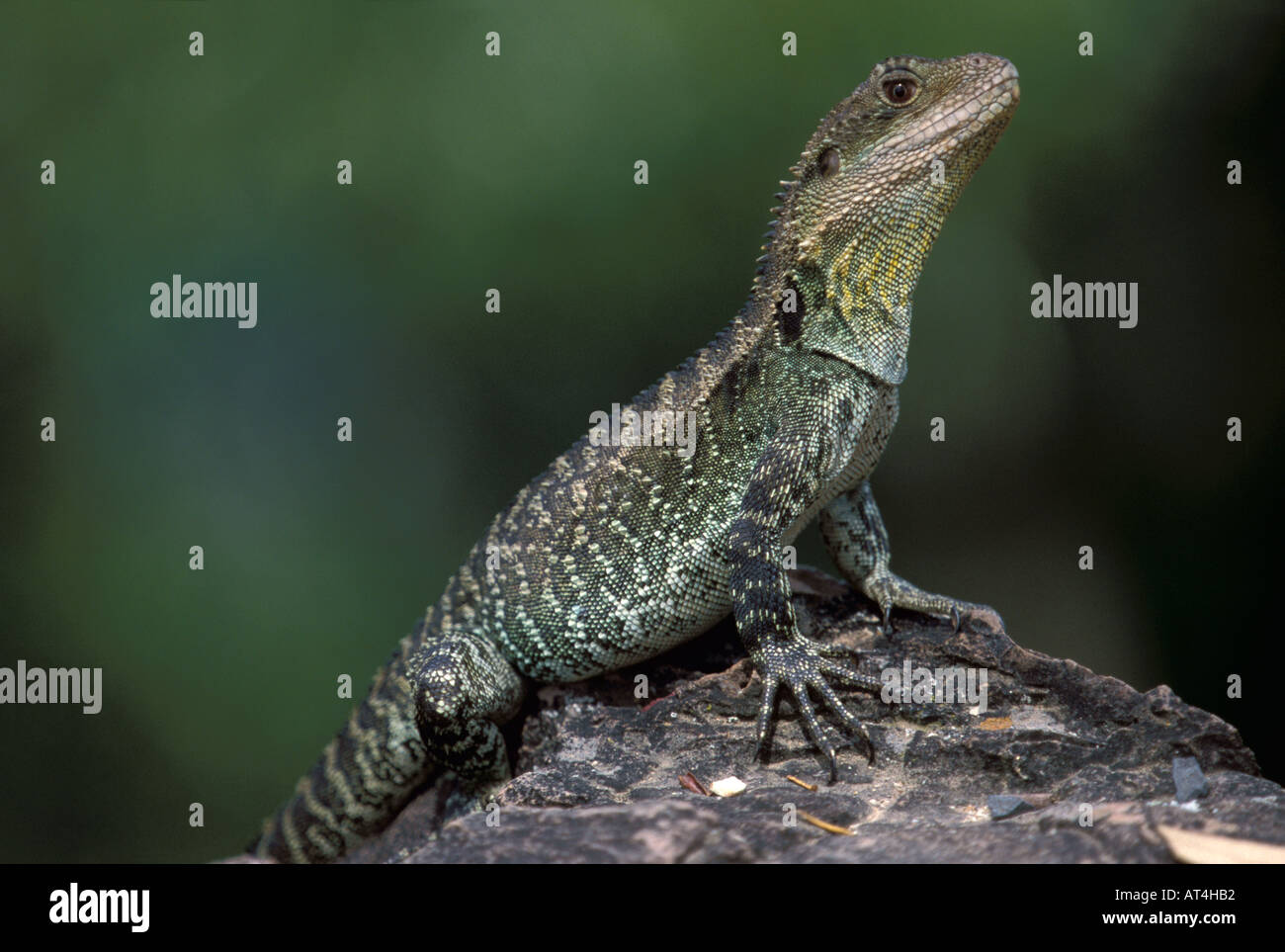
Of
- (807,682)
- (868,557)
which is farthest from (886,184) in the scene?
(807,682)

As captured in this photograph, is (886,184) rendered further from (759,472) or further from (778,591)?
(778,591)

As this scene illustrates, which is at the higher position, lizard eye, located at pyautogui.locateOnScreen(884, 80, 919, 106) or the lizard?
lizard eye, located at pyautogui.locateOnScreen(884, 80, 919, 106)

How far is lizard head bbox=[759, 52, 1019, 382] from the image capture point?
16.1 feet

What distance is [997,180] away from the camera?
841 centimetres

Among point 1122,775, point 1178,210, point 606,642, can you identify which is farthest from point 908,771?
point 1178,210

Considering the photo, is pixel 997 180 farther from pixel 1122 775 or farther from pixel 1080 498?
pixel 1122 775

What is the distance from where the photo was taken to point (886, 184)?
4969 mm

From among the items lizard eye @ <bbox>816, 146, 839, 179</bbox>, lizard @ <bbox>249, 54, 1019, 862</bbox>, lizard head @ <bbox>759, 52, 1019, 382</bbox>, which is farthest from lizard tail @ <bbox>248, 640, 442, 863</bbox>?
lizard eye @ <bbox>816, 146, 839, 179</bbox>

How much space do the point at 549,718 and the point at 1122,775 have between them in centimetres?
245

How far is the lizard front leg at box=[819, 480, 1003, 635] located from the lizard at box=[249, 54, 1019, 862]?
0.11 feet

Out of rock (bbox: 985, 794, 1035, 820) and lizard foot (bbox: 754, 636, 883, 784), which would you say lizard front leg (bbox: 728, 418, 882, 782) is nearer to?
lizard foot (bbox: 754, 636, 883, 784)

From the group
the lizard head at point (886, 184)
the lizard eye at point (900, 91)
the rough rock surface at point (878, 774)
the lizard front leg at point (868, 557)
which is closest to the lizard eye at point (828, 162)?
the lizard head at point (886, 184)

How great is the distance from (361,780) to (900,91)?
4.15m

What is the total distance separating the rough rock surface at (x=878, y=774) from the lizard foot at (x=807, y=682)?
0.09 meters
